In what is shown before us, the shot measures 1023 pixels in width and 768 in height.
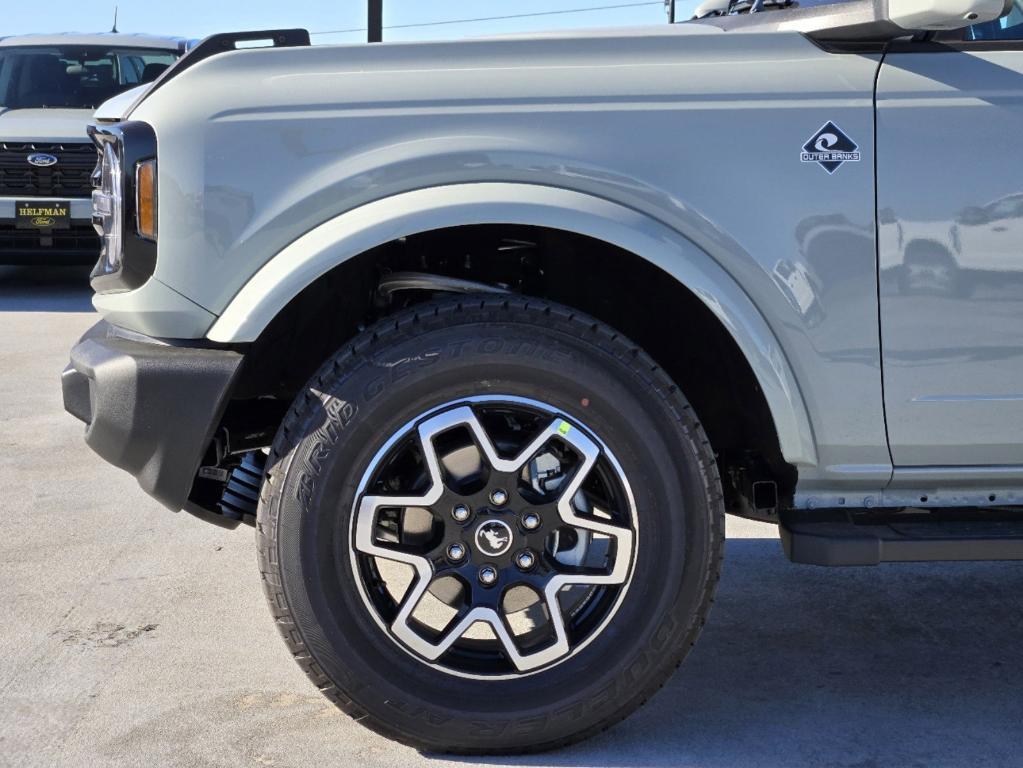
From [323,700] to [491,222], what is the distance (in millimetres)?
1224

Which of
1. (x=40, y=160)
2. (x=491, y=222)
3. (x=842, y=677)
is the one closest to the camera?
(x=491, y=222)

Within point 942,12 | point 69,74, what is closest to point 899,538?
point 942,12

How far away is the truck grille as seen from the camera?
9641mm

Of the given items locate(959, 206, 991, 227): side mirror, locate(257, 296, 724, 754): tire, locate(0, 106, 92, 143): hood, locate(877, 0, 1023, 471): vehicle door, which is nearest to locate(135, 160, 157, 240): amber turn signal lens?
locate(257, 296, 724, 754): tire

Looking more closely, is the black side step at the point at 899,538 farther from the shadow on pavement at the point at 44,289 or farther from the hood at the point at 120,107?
the shadow on pavement at the point at 44,289

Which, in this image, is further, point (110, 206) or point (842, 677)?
point (842, 677)

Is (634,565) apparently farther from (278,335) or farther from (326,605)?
(278,335)

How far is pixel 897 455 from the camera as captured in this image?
2.72 metres

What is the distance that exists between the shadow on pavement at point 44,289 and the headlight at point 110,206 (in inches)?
263

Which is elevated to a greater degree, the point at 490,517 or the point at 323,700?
the point at 490,517

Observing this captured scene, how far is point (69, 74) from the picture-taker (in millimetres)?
10562

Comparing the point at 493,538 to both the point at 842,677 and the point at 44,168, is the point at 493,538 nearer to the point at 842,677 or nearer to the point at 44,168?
the point at 842,677

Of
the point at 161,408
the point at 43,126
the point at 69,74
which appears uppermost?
the point at 69,74

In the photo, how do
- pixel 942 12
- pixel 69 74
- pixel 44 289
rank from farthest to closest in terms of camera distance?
pixel 69 74
pixel 44 289
pixel 942 12
